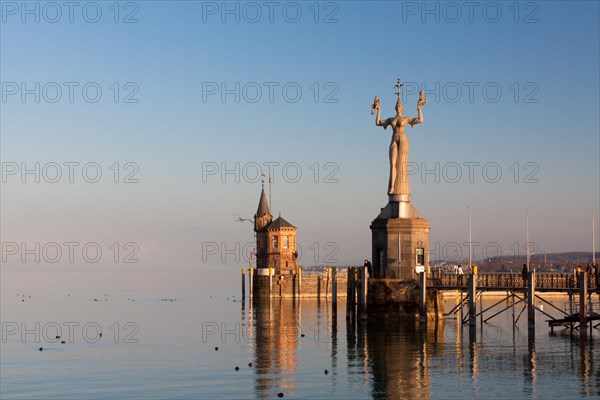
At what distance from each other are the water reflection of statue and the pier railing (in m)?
6.67

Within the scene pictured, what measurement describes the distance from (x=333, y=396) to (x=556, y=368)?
41.9ft

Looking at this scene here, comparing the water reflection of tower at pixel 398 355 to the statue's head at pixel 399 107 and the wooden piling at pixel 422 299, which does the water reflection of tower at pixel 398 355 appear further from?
the statue's head at pixel 399 107

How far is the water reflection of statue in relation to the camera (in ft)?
224

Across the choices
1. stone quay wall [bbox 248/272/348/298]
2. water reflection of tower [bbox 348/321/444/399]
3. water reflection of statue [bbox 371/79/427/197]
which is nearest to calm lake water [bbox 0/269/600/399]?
water reflection of tower [bbox 348/321/444/399]

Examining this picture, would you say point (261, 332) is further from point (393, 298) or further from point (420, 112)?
point (420, 112)

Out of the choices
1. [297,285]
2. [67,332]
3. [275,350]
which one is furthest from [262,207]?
[275,350]

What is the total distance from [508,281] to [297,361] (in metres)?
18.5

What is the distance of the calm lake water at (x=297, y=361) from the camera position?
4097cm

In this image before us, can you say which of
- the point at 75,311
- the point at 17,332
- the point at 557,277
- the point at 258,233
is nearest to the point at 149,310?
the point at 75,311

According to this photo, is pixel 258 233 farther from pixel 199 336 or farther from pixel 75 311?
pixel 199 336

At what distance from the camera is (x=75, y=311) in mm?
106562

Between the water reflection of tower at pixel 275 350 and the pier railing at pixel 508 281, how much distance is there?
418 inches

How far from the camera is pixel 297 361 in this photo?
1966 inches

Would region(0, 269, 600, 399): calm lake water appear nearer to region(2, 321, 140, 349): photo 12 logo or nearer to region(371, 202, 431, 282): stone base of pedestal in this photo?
region(2, 321, 140, 349): photo 12 logo
